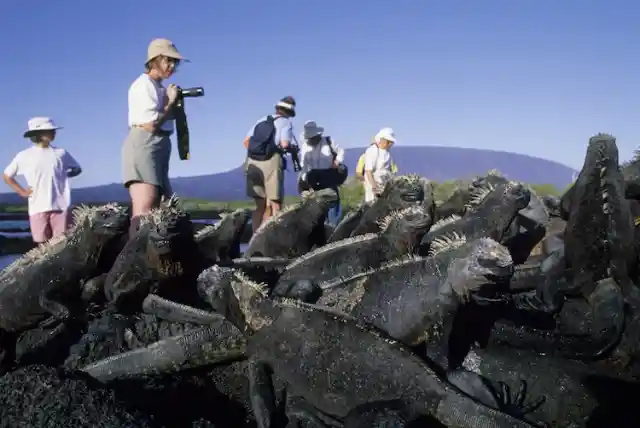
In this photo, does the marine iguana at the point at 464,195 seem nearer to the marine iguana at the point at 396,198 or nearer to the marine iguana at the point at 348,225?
the marine iguana at the point at 396,198

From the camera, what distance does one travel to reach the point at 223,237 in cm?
544

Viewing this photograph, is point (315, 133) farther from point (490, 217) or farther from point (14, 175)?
point (490, 217)

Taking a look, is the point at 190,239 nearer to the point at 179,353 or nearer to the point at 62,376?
the point at 179,353

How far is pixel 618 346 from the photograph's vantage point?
3.39 meters

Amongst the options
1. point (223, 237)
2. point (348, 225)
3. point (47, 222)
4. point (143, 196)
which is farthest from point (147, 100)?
point (47, 222)

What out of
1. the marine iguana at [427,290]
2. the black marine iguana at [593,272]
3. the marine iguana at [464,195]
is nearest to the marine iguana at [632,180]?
the black marine iguana at [593,272]

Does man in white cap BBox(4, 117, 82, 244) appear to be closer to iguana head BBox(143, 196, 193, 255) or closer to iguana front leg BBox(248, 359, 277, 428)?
iguana head BBox(143, 196, 193, 255)

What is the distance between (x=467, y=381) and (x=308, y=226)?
9.12 ft

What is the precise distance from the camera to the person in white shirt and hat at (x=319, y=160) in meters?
10.5

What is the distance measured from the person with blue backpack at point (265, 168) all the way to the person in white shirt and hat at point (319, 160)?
83 cm

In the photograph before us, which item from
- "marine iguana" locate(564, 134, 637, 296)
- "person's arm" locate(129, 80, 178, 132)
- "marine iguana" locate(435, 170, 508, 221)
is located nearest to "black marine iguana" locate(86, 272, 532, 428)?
"marine iguana" locate(564, 134, 637, 296)

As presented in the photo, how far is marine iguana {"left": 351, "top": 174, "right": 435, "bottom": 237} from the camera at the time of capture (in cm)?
520

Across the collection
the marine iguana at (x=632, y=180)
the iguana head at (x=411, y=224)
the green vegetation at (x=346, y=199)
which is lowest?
the green vegetation at (x=346, y=199)

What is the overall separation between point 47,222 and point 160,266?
4.09 m
